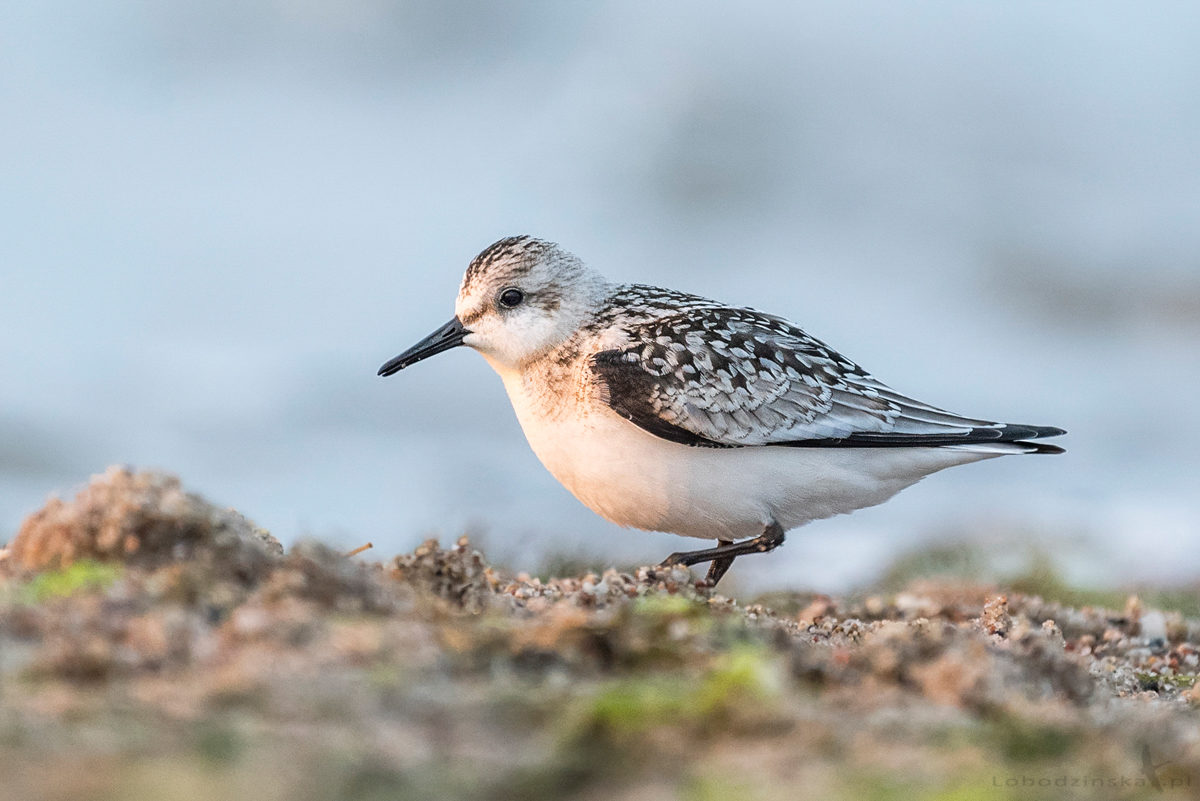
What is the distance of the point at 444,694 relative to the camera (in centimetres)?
280

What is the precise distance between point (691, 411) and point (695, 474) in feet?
1.06

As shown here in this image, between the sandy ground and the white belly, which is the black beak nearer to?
the white belly

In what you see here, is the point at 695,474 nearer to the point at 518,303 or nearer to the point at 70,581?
the point at 518,303

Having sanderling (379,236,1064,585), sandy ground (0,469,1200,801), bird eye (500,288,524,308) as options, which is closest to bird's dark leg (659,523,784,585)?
sanderling (379,236,1064,585)

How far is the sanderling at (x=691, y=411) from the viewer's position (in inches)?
254

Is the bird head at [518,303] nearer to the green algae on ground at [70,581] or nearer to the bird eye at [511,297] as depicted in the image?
the bird eye at [511,297]

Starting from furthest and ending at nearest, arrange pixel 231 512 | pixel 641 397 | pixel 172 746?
pixel 641 397, pixel 231 512, pixel 172 746

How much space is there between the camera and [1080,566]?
34.3ft

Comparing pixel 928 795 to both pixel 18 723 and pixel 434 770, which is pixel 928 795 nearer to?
pixel 434 770

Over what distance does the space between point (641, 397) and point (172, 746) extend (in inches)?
166

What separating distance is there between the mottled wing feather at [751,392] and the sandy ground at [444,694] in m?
2.33

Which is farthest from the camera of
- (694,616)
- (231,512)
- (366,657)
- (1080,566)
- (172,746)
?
(1080,566)

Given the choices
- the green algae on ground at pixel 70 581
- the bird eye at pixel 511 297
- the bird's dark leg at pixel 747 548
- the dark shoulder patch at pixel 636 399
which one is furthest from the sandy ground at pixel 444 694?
the bird eye at pixel 511 297

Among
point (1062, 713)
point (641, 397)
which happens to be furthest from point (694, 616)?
point (641, 397)
